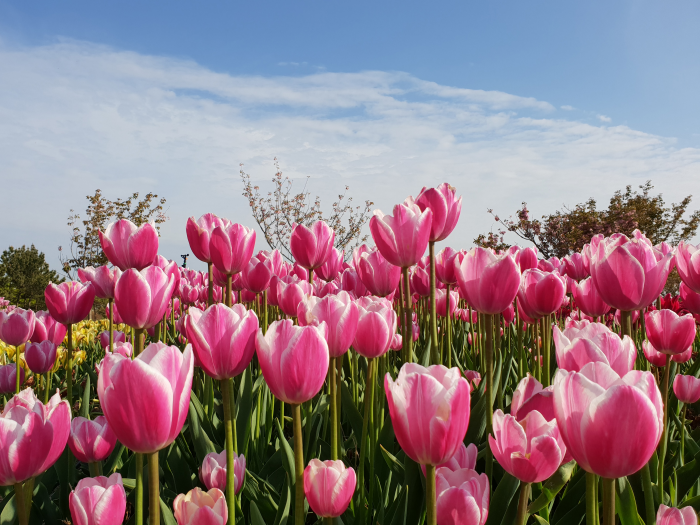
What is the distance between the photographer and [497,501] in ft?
4.33

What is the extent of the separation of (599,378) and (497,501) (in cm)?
64

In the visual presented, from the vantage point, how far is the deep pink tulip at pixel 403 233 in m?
1.78

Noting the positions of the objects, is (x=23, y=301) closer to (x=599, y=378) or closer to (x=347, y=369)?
(x=347, y=369)

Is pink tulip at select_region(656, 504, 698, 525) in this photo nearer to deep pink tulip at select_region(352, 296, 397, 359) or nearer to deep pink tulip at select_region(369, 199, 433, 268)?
deep pink tulip at select_region(352, 296, 397, 359)

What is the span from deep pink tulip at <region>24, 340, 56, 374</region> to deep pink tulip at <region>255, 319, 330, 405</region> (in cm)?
220

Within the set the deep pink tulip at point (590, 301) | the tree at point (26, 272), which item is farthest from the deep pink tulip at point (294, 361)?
the tree at point (26, 272)

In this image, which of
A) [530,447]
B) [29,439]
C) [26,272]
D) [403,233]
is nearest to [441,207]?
[403,233]

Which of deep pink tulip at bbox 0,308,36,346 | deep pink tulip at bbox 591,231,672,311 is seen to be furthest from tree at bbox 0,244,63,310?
deep pink tulip at bbox 591,231,672,311

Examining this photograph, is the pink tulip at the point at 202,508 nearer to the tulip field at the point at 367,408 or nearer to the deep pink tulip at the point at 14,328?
the tulip field at the point at 367,408

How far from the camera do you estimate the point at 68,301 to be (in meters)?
2.33

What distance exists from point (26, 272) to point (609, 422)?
43.1 meters

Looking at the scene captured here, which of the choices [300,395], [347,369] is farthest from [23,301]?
[300,395]

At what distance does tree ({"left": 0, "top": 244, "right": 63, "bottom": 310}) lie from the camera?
33.3 m

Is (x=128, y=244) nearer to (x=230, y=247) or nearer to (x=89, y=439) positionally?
(x=230, y=247)
